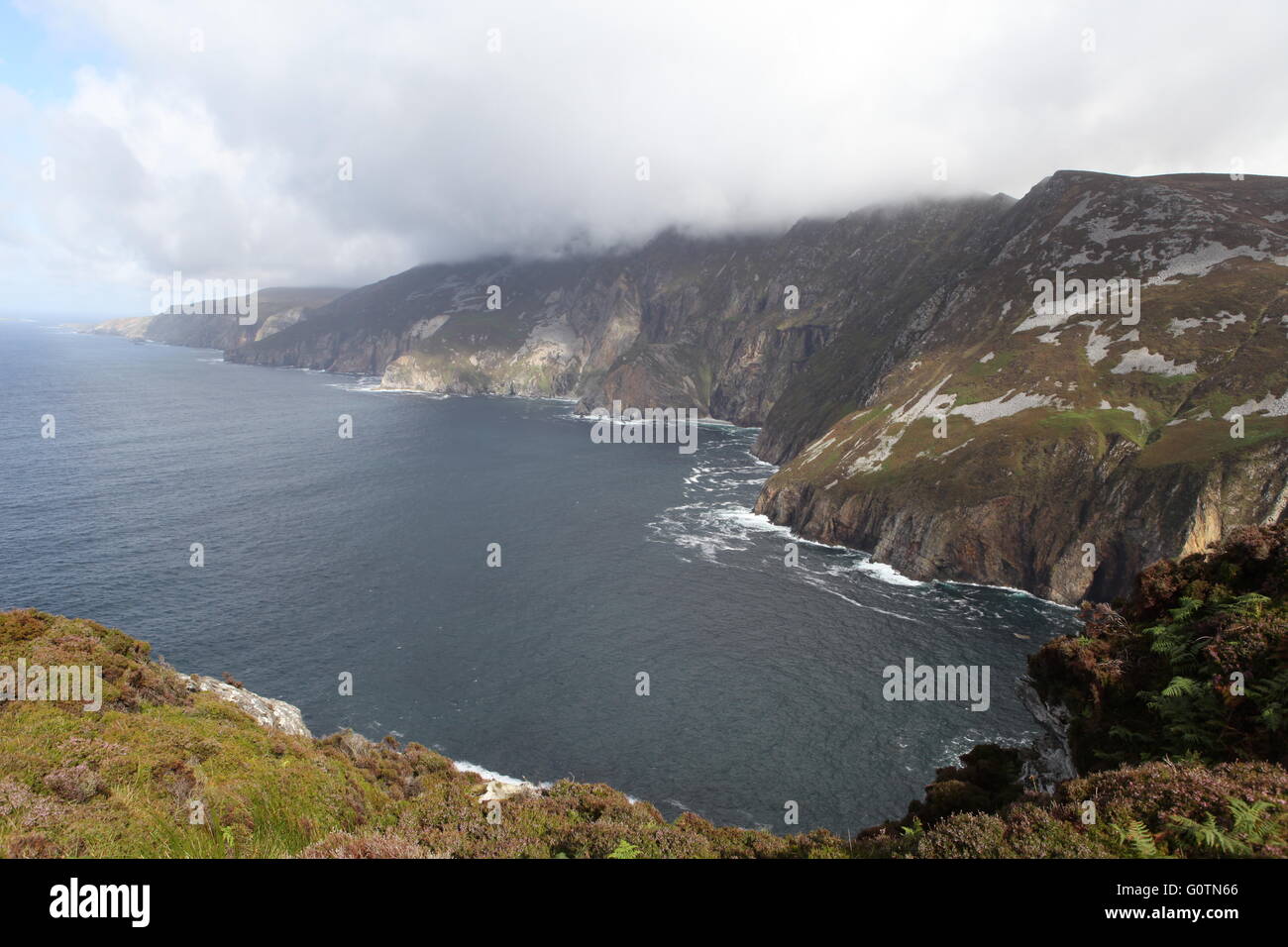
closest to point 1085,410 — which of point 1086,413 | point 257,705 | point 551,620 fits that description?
point 1086,413

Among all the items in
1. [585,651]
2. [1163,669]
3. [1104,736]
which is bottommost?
[585,651]

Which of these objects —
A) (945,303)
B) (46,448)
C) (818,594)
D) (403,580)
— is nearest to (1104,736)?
(818,594)

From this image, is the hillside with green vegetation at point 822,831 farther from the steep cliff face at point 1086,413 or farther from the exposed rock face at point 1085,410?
the steep cliff face at point 1086,413

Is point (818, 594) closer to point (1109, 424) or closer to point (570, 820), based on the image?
point (1109, 424)

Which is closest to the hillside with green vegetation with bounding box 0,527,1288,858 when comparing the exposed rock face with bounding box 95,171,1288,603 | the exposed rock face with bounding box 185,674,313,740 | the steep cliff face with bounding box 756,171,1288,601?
the exposed rock face with bounding box 185,674,313,740

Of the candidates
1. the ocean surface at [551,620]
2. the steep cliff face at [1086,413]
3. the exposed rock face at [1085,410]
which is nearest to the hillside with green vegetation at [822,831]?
the ocean surface at [551,620]

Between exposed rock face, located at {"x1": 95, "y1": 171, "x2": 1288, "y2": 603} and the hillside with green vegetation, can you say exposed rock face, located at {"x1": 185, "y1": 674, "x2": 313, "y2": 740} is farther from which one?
exposed rock face, located at {"x1": 95, "y1": 171, "x2": 1288, "y2": 603}

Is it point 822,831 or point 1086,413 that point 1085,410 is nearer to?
point 1086,413
